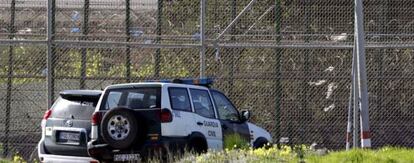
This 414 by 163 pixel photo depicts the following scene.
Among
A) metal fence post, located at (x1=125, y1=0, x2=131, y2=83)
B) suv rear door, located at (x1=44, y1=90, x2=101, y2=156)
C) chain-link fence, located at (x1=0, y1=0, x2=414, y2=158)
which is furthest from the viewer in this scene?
metal fence post, located at (x1=125, y1=0, x2=131, y2=83)

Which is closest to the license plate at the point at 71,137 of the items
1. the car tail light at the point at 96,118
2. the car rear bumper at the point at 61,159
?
the car rear bumper at the point at 61,159

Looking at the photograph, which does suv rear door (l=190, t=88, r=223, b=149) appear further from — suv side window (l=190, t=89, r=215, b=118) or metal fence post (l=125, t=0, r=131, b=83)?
metal fence post (l=125, t=0, r=131, b=83)

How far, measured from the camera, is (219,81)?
1888 cm

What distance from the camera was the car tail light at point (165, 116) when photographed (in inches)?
546

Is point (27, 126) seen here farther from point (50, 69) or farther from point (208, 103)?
point (208, 103)

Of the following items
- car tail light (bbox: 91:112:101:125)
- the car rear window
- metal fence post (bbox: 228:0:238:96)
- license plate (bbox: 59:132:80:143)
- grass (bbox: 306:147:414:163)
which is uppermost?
metal fence post (bbox: 228:0:238:96)

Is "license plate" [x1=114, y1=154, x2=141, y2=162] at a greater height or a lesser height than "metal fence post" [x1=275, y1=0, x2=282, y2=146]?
lesser

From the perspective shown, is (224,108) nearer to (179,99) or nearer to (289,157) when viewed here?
(179,99)

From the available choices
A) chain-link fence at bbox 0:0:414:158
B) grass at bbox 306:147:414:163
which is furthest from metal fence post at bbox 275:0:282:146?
grass at bbox 306:147:414:163

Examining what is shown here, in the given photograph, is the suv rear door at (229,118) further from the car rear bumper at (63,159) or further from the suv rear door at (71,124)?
the car rear bumper at (63,159)

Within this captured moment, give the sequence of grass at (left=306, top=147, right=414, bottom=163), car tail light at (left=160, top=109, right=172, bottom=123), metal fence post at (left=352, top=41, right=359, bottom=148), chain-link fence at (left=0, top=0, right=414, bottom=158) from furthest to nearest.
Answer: chain-link fence at (left=0, top=0, right=414, bottom=158) → metal fence post at (left=352, top=41, right=359, bottom=148) → car tail light at (left=160, top=109, right=172, bottom=123) → grass at (left=306, top=147, right=414, bottom=163)

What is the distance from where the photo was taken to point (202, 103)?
15.2 metres

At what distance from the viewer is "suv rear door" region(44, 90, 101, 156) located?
48.5 ft

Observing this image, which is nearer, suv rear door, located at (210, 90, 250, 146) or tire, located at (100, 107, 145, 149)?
tire, located at (100, 107, 145, 149)
